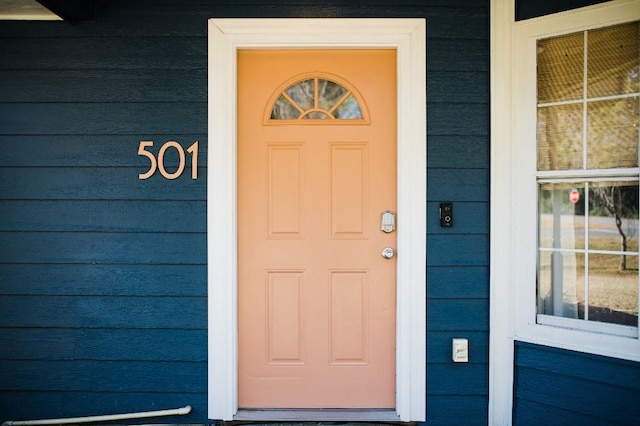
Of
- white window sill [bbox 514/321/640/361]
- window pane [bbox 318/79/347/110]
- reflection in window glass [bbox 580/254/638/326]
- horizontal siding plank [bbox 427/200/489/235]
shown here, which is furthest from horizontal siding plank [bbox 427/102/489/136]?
white window sill [bbox 514/321/640/361]

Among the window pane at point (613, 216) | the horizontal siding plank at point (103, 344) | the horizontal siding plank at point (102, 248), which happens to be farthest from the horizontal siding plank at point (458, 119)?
the horizontal siding plank at point (103, 344)

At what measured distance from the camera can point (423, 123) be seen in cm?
254

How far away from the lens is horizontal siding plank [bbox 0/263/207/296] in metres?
2.58

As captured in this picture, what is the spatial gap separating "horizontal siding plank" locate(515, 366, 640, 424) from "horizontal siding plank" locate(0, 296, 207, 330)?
1713 mm

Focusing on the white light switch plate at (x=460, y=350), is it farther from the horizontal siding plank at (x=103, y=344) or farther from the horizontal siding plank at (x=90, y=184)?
the horizontal siding plank at (x=90, y=184)

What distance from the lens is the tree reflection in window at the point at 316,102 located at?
2.65 metres

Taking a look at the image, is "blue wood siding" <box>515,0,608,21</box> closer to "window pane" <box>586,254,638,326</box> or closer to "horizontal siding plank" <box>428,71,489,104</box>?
"horizontal siding plank" <box>428,71,489,104</box>

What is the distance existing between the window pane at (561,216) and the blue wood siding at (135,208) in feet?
0.93

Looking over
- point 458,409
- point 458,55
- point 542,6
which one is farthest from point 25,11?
point 458,409

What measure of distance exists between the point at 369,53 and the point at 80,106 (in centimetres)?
158

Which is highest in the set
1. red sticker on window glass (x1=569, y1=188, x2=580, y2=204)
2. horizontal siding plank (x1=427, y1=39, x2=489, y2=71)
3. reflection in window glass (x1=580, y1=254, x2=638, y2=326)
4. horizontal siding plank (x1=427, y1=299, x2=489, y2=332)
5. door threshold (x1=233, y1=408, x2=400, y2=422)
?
horizontal siding plank (x1=427, y1=39, x2=489, y2=71)

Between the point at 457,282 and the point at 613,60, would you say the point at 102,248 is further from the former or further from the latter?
the point at 613,60

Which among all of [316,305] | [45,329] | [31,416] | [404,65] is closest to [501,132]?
[404,65]

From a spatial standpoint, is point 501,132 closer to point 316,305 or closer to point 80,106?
point 316,305
